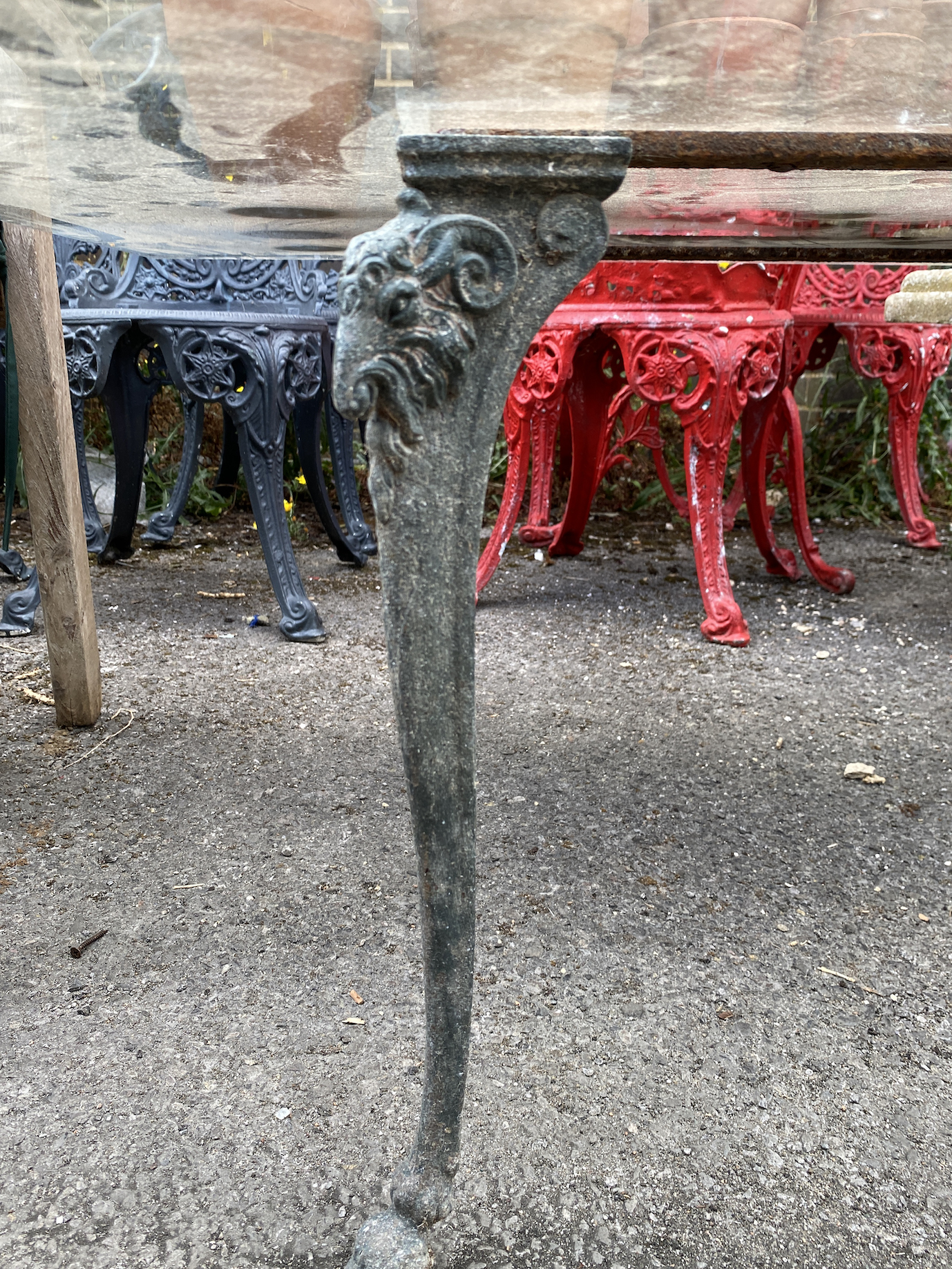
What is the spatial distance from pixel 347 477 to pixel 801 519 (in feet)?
4.60

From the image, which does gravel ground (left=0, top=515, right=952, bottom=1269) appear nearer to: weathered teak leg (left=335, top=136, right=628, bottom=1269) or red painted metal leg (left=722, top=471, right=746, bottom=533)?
weathered teak leg (left=335, top=136, right=628, bottom=1269)

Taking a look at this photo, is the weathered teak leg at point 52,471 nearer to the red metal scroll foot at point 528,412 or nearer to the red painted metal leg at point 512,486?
the red metal scroll foot at point 528,412

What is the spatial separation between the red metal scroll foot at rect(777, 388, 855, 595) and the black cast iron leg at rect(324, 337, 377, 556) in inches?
49.6

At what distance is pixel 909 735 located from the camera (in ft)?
6.12

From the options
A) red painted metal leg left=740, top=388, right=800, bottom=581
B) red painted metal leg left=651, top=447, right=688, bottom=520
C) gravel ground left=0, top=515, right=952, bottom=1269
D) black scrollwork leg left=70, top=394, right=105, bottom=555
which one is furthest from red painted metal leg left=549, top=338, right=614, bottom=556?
black scrollwork leg left=70, top=394, right=105, bottom=555

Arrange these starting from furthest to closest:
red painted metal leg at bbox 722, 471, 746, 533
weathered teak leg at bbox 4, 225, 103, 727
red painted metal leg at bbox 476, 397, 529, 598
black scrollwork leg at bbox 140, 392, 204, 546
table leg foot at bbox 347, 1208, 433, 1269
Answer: red painted metal leg at bbox 722, 471, 746, 533 < black scrollwork leg at bbox 140, 392, 204, 546 < red painted metal leg at bbox 476, 397, 529, 598 < weathered teak leg at bbox 4, 225, 103, 727 < table leg foot at bbox 347, 1208, 433, 1269

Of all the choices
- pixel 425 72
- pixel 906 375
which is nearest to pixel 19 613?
pixel 425 72

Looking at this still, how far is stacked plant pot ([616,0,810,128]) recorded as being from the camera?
539 mm

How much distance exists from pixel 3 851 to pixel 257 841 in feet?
1.14

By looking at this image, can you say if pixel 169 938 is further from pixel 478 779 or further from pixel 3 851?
pixel 478 779

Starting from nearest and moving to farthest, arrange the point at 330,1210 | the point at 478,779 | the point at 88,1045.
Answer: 1. the point at 330,1210
2. the point at 88,1045
3. the point at 478,779

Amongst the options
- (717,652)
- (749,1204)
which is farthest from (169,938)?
(717,652)

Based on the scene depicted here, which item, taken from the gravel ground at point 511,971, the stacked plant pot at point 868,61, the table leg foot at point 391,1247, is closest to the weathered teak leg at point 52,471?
the gravel ground at point 511,971

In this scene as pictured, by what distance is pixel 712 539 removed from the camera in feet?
7.93
